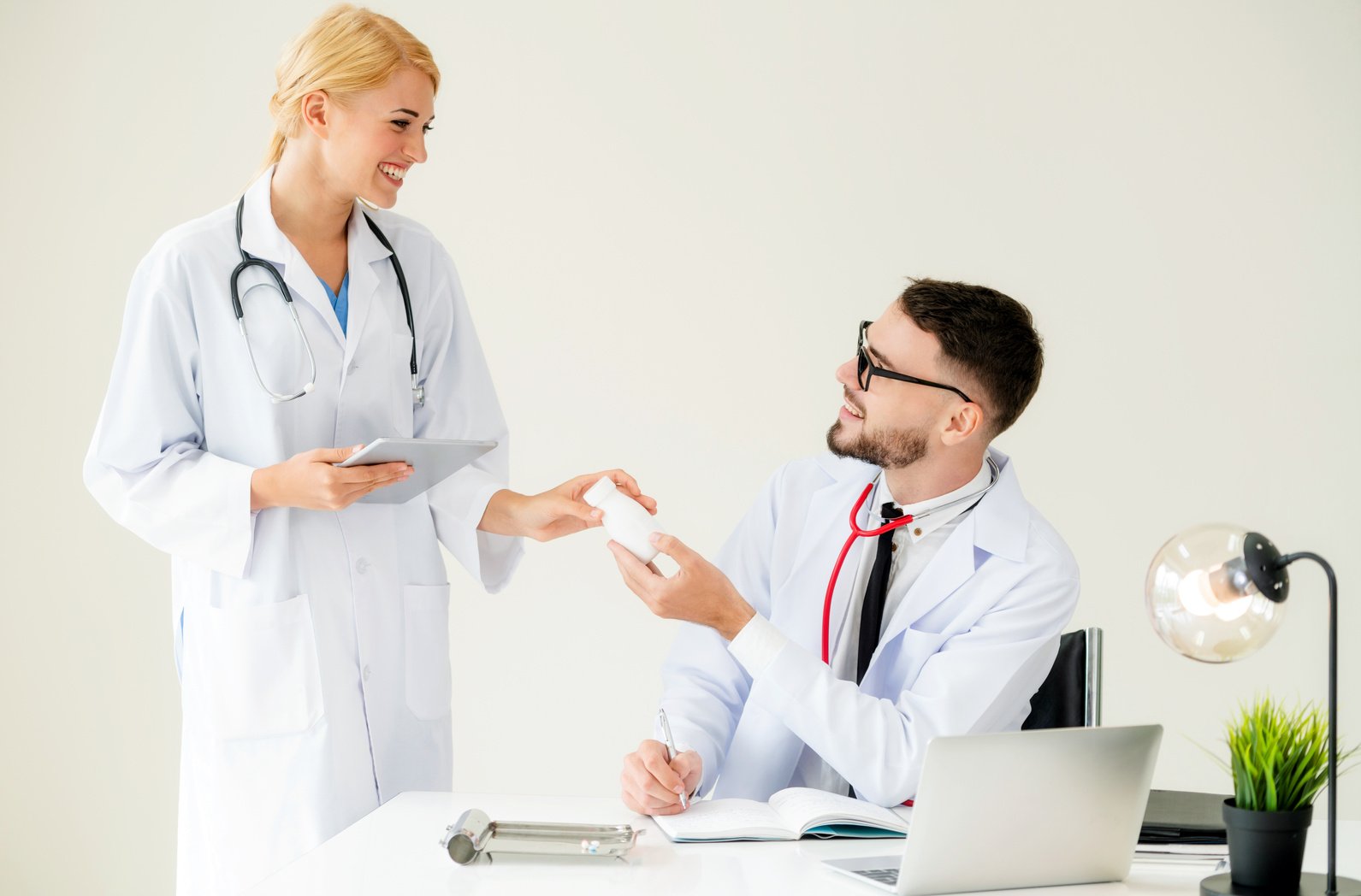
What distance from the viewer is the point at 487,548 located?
239cm

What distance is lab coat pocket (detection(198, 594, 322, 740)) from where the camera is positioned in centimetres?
200

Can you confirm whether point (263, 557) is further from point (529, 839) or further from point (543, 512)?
point (529, 839)

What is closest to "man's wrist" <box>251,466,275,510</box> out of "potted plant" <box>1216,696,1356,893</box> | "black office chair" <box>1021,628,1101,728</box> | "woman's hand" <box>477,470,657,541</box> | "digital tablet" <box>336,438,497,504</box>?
"digital tablet" <box>336,438,497,504</box>

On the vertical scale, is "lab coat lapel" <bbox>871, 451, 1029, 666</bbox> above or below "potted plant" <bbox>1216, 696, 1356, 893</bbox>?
above

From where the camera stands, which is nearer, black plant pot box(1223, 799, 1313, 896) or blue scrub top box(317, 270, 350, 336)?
black plant pot box(1223, 799, 1313, 896)

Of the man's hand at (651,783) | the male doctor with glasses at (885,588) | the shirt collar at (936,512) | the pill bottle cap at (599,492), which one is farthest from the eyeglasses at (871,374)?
the man's hand at (651,783)

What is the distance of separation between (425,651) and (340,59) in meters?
1.04

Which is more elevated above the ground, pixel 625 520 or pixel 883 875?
pixel 625 520

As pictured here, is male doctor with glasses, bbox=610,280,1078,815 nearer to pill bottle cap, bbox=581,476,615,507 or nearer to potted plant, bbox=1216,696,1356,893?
pill bottle cap, bbox=581,476,615,507

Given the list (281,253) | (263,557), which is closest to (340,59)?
(281,253)

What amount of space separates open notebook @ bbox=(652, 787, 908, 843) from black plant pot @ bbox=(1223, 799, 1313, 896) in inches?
17.4

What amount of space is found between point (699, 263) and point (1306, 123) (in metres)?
1.94

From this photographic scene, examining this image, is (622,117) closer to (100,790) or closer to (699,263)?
(699,263)

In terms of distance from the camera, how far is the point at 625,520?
71.2 inches
